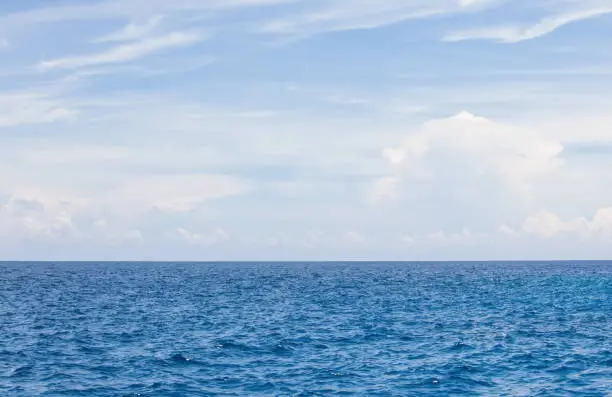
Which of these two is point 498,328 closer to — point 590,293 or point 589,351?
point 589,351

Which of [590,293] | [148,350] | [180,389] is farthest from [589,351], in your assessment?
[590,293]

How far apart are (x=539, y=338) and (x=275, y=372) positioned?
22.3 metres

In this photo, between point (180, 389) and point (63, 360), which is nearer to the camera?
point (180, 389)

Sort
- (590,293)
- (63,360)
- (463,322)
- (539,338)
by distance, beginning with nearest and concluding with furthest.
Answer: (63,360)
(539,338)
(463,322)
(590,293)

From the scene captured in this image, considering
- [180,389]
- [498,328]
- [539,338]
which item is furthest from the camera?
[498,328]

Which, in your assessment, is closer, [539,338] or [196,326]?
[539,338]

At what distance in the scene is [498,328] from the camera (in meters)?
53.8

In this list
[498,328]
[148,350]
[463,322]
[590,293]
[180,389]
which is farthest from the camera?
[590,293]

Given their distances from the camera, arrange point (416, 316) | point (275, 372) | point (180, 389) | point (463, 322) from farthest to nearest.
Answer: point (416, 316) → point (463, 322) → point (275, 372) → point (180, 389)

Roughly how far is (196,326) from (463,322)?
24.2 m

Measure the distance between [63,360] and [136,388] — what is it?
964 cm

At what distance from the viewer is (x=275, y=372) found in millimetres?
36875

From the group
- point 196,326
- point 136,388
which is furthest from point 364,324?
point 136,388

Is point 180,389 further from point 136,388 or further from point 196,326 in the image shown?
point 196,326
